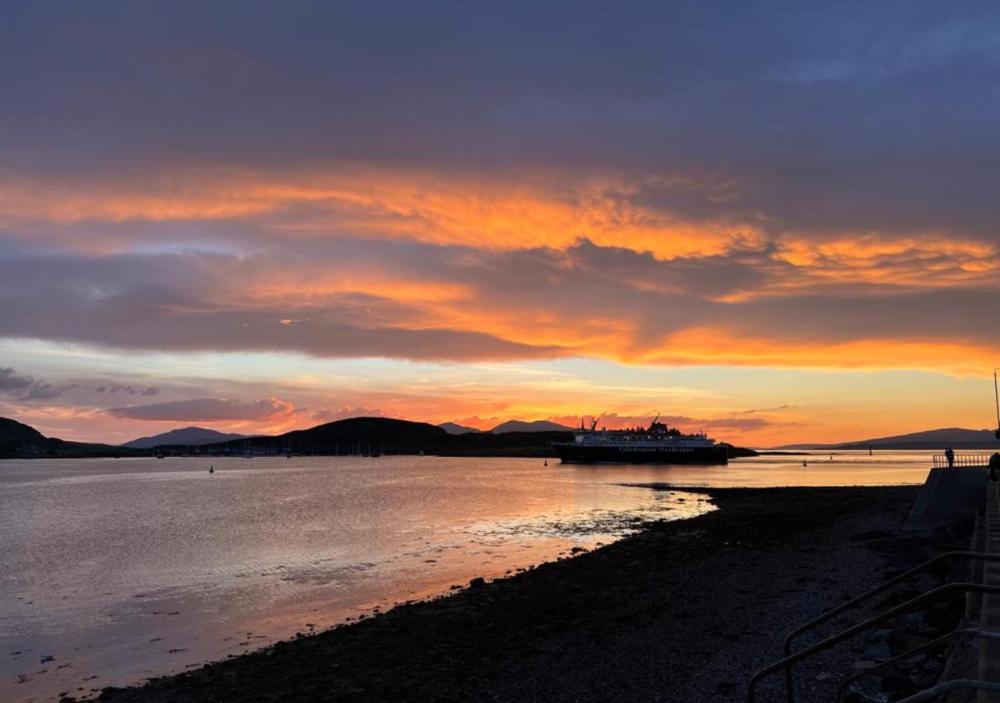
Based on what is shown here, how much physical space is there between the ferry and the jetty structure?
127465 millimetres

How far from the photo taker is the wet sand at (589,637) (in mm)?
12970

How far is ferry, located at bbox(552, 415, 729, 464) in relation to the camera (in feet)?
514

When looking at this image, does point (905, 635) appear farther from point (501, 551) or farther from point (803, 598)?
point (501, 551)

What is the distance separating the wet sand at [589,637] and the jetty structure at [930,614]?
0.80m

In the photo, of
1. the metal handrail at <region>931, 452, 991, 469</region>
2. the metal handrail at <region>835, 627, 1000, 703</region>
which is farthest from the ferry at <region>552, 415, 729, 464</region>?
the metal handrail at <region>835, 627, 1000, 703</region>

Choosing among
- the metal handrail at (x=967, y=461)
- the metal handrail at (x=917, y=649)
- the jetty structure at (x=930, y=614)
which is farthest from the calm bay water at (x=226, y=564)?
the metal handrail at (x=967, y=461)

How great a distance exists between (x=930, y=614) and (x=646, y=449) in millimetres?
144940

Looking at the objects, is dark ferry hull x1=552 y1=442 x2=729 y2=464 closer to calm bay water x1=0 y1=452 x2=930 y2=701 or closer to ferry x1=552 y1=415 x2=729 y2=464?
ferry x1=552 y1=415 x2=729 y2=464

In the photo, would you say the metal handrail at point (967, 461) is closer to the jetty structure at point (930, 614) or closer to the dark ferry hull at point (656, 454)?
the jetty structure at point (930, 614)

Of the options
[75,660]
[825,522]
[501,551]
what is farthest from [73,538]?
[825,522]

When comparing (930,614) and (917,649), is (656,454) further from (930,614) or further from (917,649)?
(917,649)

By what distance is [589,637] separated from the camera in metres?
16.4

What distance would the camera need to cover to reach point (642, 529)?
39688 mm

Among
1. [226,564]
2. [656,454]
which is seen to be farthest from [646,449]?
[226,564]
